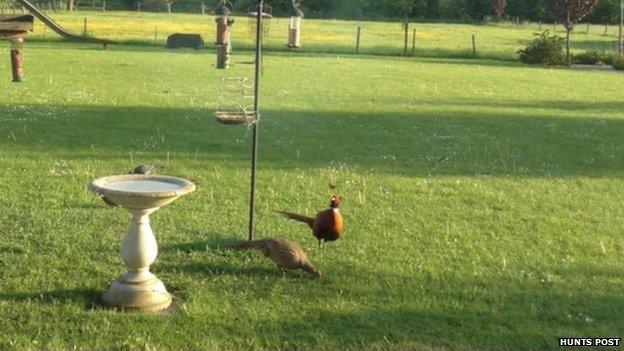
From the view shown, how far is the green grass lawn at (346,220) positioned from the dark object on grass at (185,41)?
5.62 feet

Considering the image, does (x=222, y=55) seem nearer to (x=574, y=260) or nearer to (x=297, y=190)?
(x=297, y=190)

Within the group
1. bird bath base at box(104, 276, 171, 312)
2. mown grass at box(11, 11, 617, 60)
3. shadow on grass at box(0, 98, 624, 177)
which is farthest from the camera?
mown grass at box(11, 11, 617, 60)

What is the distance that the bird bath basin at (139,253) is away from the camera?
22.7ft

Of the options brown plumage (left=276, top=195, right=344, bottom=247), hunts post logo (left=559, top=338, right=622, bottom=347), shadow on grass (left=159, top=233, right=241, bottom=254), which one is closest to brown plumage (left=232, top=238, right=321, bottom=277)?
brown plumage (left=276, top=195, right=344, bottom=247)

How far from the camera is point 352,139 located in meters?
16.7

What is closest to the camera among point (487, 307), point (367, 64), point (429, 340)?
point (429, 340)

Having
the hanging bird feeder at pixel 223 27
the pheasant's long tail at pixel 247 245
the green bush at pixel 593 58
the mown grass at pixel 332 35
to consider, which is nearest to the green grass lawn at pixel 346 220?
the pheasant's long tail at pixel 247 245

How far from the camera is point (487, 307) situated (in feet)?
24.2

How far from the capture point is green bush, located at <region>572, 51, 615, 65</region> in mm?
47997

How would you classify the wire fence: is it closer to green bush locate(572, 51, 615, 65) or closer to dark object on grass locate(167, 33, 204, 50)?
green bush locate(572, 51, 615, 65)

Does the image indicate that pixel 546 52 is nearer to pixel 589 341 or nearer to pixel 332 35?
pixel 332 35

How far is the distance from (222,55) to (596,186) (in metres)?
5.91

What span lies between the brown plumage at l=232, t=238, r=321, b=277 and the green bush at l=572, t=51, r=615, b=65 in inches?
1699

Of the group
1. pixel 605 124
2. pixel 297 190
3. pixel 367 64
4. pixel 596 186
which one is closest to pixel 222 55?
pixel 297 190
